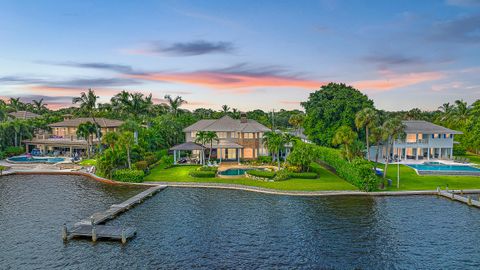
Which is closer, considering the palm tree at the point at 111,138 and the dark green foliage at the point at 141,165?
the palm tree at the point at 111,138

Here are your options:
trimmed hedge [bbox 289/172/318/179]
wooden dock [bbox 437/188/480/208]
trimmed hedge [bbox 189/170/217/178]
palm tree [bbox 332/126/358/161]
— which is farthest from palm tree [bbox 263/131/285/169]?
wooden dock [bbox 437/188/480/208]

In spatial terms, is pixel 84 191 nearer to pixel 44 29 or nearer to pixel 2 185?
pixel 2 185

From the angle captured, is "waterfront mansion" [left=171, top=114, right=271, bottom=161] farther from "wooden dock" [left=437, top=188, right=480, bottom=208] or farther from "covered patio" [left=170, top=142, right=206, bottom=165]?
"wooden dock" [left=437, top=188, right=480, bottom=208]

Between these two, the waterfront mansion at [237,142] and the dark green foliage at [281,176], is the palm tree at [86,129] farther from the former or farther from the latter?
the dark green foliage at [281,176]

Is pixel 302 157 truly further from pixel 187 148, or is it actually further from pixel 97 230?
pixel 97 230

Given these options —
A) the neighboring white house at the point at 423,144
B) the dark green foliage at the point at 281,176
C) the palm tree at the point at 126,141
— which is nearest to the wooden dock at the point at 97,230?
the palm tree at the point at 126,141

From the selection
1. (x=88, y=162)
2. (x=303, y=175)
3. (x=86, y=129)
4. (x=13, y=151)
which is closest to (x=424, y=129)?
(x=303, y=175)

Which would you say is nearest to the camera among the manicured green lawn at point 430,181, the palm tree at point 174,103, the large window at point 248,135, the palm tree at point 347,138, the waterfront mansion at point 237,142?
the manicured green lawn at point 430,181
